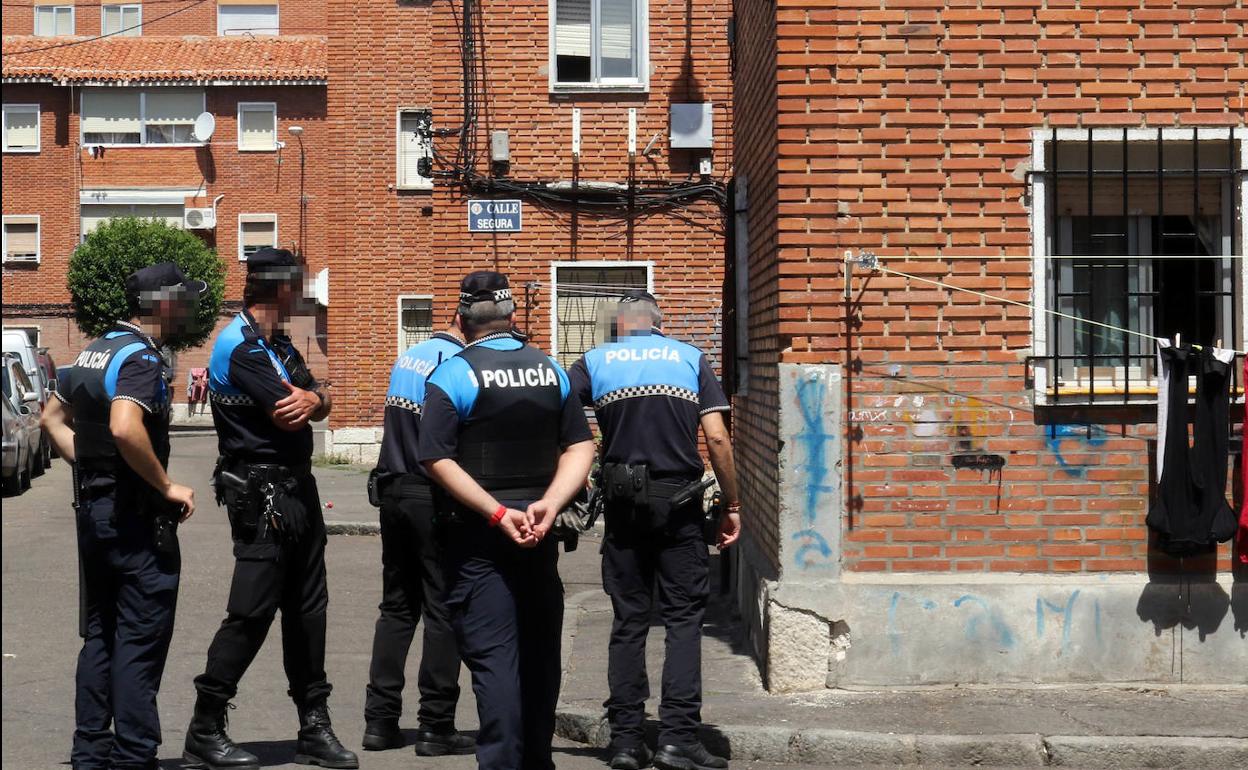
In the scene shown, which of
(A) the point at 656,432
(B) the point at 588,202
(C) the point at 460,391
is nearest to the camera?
(C) the point at 460,391

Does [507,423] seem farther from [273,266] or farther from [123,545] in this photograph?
[123,545]

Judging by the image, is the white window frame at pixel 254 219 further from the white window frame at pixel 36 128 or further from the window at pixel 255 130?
the white window frame at pixel 36 128

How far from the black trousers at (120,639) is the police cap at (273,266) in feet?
3.81

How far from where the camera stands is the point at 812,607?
738 centimetres

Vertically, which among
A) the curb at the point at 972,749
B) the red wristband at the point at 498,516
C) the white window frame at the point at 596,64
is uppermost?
the white window frame at the point at 596,64

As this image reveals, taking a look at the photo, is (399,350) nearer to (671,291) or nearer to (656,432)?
(671,291)

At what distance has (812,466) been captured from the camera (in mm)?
7449

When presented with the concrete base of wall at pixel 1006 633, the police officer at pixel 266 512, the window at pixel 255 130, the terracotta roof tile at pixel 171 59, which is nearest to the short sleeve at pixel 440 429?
the police officer at pixel 266 512

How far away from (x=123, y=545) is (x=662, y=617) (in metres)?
2.29

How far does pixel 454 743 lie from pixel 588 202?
9.21 m

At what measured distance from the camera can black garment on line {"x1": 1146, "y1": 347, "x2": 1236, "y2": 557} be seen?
7.23 meters

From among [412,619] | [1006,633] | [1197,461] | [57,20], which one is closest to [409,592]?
[412,619]

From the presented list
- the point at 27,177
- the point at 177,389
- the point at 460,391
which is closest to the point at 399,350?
the point at 460,391

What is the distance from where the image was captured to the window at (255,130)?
144 ft
